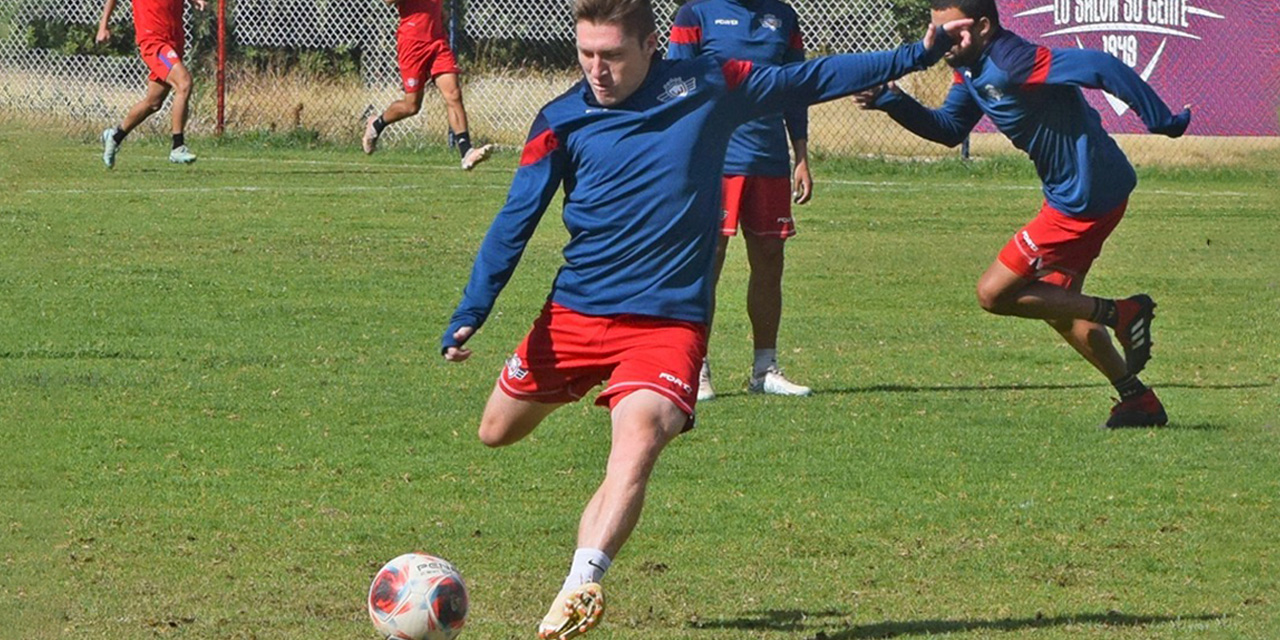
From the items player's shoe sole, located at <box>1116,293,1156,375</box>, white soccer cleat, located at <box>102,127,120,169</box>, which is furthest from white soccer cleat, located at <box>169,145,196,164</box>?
player's shoe sole, located at <box>1116,293,1156,375</box>

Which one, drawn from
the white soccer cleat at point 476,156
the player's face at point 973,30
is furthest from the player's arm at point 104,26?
the player's face at point 973,30

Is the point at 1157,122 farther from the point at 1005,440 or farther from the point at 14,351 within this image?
the point at 14,351

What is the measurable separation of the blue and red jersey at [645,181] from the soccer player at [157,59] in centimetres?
1312

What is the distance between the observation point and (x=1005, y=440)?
27.6 feet

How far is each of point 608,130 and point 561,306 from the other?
1.78 feet

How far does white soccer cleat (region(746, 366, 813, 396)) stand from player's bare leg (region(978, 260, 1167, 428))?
116cm

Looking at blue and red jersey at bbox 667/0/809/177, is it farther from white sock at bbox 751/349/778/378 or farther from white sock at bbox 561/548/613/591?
white sock at bbox 561/548/613/591

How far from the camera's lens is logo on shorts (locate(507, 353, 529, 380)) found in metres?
5.77

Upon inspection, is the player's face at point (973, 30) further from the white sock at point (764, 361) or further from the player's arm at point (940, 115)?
the white sock at point (764, 361)

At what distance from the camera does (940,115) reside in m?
8.52

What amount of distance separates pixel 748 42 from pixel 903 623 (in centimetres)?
440

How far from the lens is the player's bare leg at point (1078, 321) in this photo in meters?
8.62

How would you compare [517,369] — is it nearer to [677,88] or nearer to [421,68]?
[677,88]

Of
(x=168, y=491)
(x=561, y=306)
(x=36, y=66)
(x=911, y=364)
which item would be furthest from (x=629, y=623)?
(x=911, y=364)
